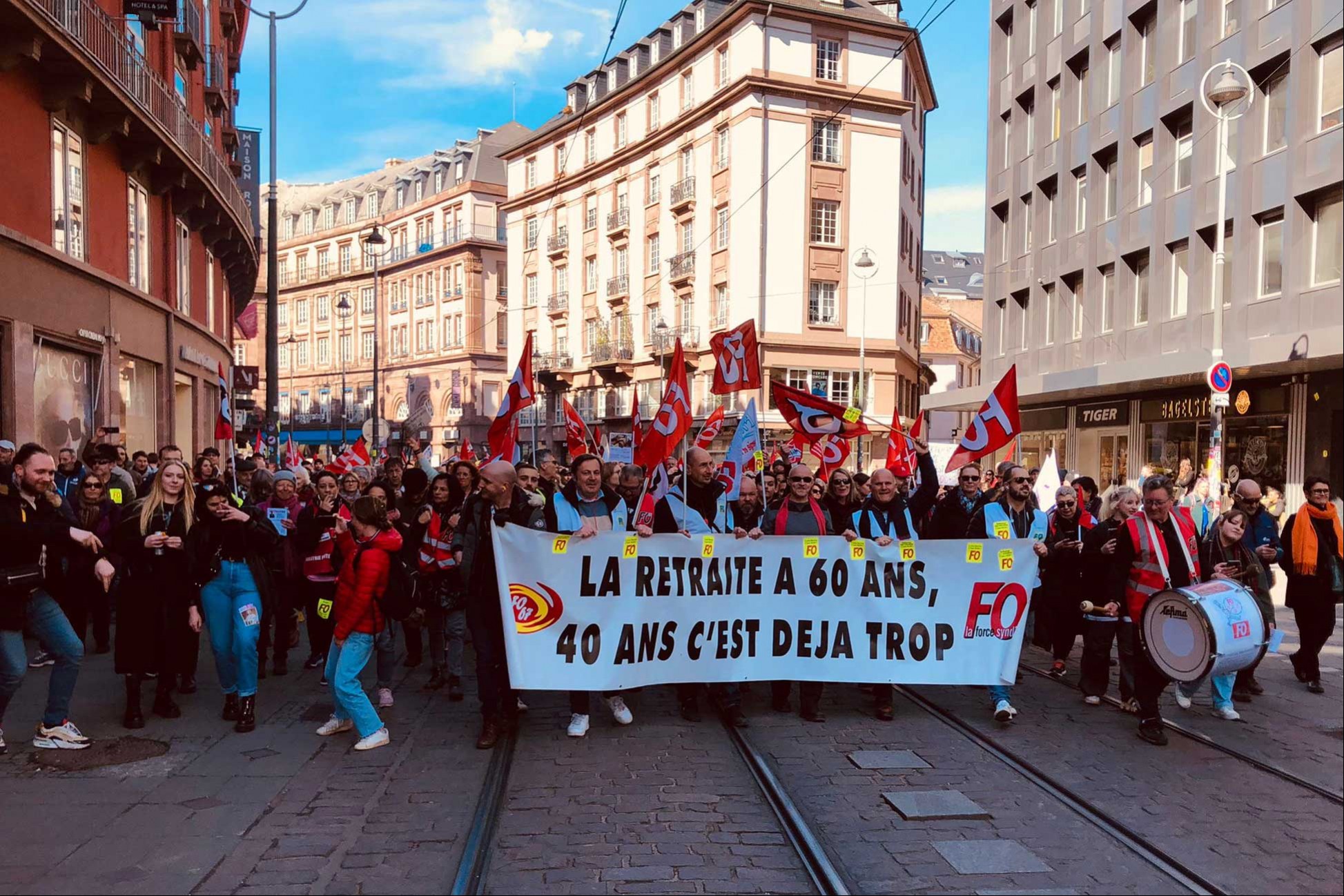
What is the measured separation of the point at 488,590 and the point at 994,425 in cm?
456

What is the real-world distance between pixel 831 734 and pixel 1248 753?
103 inches

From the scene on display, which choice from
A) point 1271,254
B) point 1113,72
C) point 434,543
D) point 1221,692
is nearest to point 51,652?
point 434,543

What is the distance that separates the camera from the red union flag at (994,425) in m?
9.00

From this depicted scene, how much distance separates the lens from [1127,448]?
26906mm

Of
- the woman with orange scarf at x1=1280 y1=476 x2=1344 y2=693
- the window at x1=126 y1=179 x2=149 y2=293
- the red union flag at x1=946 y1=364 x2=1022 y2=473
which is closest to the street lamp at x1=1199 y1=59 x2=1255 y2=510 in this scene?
the woman with orange scarf at x1=1280 y1=476 x2=1344 y2=693

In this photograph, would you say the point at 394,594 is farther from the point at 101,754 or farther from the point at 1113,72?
the point at 1113,72

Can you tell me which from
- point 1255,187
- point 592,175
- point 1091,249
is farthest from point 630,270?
point 1255,187

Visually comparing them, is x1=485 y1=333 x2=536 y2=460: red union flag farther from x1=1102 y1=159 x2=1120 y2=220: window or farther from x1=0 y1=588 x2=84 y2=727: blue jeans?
x1=1102 y1=159 x2=1120 y2=220: window

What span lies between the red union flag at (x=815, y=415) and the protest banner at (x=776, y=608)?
210cm

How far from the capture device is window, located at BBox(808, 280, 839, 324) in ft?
136

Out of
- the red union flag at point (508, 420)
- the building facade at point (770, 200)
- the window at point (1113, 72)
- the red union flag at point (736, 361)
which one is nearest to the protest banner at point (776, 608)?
the red union flag at point (736, 361)

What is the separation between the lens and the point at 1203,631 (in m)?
6.55

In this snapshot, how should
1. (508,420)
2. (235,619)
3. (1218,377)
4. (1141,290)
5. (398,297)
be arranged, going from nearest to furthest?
(235,619) < (508,420) < (1218,377) < (1141,290) < (398,297)

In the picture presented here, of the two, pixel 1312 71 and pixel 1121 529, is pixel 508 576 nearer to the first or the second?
pixel 1121 529
